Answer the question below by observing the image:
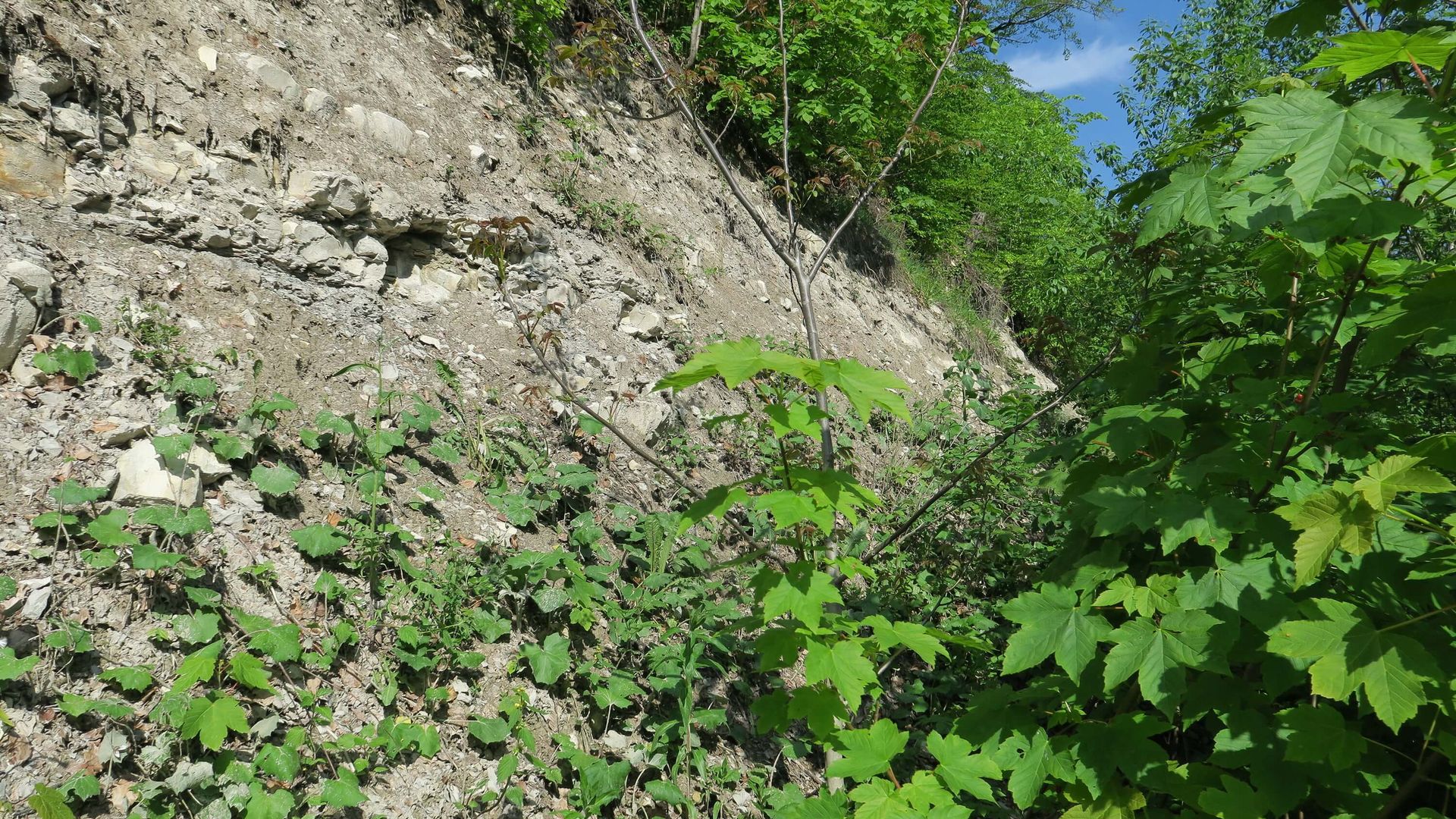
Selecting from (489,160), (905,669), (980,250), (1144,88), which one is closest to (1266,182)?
(905,669)

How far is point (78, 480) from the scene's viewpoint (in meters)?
2.81

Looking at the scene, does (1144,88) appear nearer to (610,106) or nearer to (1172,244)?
(610,106)

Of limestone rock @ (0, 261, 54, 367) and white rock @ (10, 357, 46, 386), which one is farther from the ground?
limestone rock @ (0, 261, 54, 367)

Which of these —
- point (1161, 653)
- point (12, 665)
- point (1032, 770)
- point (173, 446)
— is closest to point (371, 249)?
point (173, 446)

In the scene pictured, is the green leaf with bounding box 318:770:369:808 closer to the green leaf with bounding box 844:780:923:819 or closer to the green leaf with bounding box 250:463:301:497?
the green leaf with bounding box 250:463:301:497

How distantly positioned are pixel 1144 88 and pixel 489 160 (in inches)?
281

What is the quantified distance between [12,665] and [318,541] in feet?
3.11

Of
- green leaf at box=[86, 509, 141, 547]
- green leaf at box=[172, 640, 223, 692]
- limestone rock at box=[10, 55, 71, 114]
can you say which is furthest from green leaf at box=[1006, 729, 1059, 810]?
limestone rock at box=[10, 55, 71, 114]

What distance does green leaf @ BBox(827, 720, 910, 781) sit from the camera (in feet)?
6.49

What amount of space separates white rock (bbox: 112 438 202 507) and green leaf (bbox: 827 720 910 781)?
2527 mm

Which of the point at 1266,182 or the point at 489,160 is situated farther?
the point at 489,160

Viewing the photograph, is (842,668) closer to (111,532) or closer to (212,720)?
(212,720)

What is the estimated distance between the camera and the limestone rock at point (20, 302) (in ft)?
9.71

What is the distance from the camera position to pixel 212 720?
2342 millimetres
